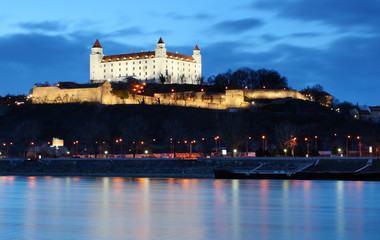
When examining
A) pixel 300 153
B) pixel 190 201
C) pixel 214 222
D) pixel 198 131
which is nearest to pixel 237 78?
pixel 198 131

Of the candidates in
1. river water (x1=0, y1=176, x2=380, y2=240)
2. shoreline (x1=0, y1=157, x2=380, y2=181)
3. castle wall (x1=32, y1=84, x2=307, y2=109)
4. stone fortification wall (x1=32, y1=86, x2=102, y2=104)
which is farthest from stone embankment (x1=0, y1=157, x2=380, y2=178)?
castle wall (x1=32, y1=84, x2=307, y2=109)

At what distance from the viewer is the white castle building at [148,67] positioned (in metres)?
138

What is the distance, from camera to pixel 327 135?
84750 mm

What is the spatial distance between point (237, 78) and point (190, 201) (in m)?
97.7

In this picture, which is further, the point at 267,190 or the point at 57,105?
the point at 57,105

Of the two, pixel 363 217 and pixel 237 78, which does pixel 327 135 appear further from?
pixel 363 217

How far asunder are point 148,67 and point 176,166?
8034 centimetres

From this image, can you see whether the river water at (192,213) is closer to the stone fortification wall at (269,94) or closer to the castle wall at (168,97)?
the castle wall at (168,97)

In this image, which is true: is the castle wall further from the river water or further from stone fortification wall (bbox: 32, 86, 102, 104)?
the river water

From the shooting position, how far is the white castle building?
454ft

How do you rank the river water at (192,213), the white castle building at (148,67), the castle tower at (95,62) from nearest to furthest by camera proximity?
the river water at (192,213) < the white castle building at (148,67) < the castle tower at (95,62)

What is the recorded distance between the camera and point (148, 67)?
139 metres

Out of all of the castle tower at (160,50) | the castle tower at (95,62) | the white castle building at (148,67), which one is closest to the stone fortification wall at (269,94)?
the white castle building at (148,67)

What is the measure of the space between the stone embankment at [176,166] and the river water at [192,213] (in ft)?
41.6
